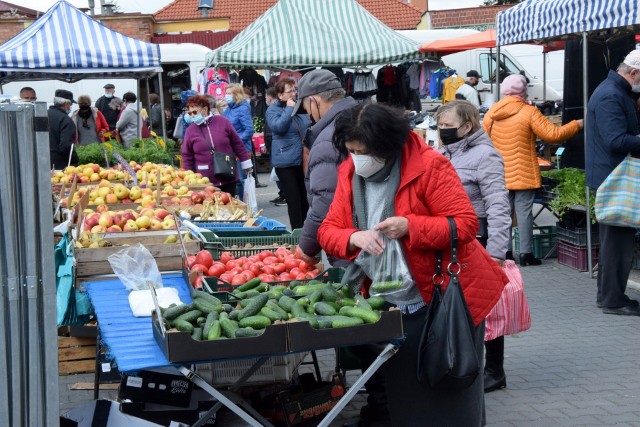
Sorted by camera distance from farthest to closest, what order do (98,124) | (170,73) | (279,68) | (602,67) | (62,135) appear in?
(170,73)
(98,124)
(279,68)
(62,135)
(602,67)

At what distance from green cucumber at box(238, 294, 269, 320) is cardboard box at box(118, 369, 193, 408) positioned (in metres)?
1.08

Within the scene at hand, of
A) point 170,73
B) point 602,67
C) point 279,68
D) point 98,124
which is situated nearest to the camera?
point 602,67

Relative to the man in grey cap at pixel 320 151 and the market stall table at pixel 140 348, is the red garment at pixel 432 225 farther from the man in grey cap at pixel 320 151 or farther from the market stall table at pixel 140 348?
the man in grey cap at pixel 320 151

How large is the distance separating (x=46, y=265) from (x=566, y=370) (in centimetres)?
432

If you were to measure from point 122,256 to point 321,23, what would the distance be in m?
10.7

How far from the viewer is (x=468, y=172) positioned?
568 centimetres

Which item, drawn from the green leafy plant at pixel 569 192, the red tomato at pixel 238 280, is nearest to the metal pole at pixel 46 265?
the red tomato at pixel 238 280

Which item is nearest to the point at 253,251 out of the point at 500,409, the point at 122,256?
the point at 122,256

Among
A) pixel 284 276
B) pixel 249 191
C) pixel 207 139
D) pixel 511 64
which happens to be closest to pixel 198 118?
pixel 207 139

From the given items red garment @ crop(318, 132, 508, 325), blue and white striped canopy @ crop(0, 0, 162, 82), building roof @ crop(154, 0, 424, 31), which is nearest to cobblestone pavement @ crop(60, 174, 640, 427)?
red garment @ crop(318, 132, 508, 325)

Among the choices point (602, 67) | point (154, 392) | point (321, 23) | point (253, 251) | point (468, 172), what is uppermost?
point (321, 23)

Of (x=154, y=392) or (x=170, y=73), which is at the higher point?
(x=170, y=73)

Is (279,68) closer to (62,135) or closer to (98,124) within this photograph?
(62,135)

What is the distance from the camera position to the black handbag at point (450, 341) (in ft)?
13.1
